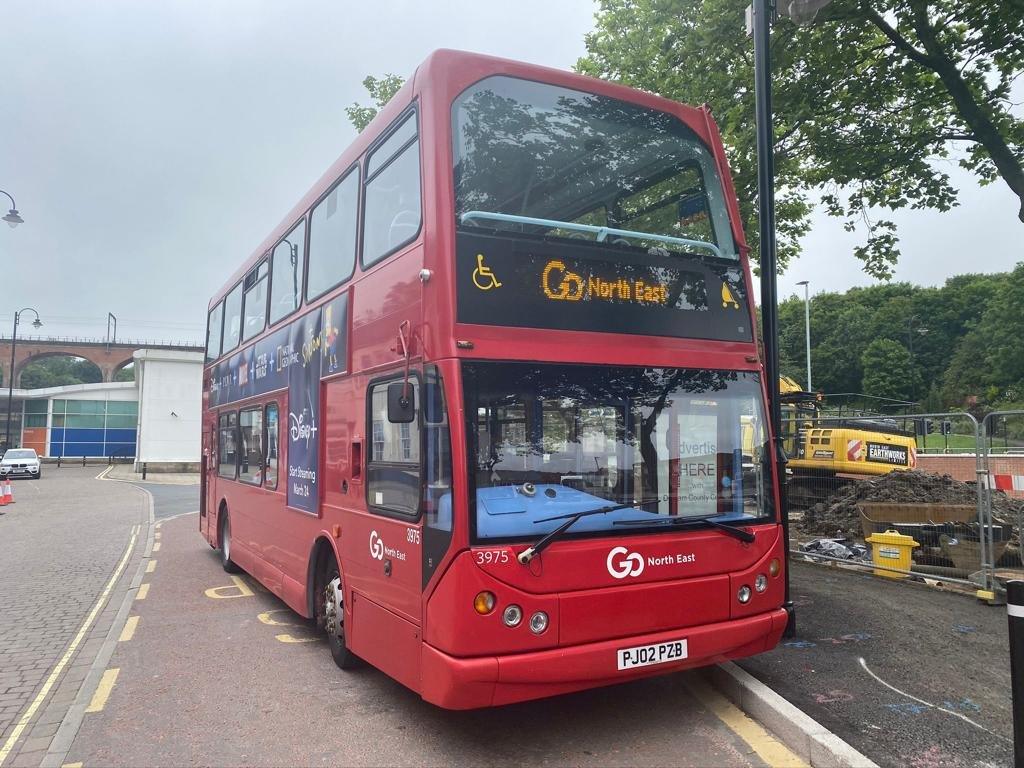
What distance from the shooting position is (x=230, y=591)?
967 centimetres

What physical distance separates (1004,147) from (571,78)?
28.0ft

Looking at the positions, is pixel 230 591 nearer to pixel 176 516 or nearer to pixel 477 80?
pixel 477 80

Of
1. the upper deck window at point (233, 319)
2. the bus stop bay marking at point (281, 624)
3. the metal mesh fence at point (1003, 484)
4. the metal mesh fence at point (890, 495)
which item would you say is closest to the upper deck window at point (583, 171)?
the metal mesh fence at point (890, 495)

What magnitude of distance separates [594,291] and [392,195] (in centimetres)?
165

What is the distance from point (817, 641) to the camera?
616cm

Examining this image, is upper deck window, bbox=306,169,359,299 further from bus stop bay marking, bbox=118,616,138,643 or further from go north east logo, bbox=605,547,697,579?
bus stop bay marking, bbox=118,616,138,643

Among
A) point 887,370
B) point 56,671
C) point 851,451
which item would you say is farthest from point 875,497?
point 887,370

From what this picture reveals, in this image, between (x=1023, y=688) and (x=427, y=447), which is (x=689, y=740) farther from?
(x=427, y=447)

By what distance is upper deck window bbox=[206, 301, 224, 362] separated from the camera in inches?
464

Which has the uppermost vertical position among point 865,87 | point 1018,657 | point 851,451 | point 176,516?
point 865,87

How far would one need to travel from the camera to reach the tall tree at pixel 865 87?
10.4 metres

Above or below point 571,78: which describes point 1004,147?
above

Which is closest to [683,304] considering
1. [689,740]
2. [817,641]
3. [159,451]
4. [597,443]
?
[597,443]

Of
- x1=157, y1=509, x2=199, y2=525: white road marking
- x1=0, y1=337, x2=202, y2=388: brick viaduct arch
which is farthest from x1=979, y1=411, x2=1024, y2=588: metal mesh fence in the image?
x1=0, y1=337, x2=202, y2=388: brick viaduct arch
